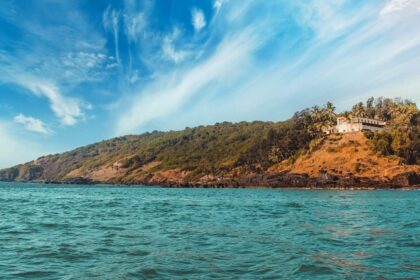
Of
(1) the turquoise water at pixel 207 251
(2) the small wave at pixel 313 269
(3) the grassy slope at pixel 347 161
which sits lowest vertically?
(2) the small wave at pixel 313 269

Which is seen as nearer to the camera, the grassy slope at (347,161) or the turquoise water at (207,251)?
the turquoise water at (207,251)

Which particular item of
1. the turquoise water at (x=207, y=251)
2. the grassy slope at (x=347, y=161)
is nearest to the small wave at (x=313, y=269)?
the turquoise water at (x=207, y=251)

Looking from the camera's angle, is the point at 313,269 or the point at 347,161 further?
the point at 347,161

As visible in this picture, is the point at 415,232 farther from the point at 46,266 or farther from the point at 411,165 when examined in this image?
the point at 411,165

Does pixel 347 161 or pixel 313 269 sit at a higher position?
pixel 347 161

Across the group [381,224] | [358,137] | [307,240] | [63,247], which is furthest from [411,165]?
[63,247]

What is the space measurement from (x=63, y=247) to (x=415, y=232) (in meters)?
25.1

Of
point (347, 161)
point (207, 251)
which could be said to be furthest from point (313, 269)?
point (347, 161)

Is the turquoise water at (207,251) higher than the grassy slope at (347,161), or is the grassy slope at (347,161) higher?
the grassy slope at (347,161)

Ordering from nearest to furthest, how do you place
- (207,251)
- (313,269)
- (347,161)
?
(313,269)
(207,251)
(347,161)

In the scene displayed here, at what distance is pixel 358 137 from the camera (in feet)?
609

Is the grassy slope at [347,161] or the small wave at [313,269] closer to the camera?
the small wave at [313,269]

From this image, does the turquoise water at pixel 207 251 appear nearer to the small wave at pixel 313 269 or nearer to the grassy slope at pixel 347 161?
the small wave at pixel 313 269

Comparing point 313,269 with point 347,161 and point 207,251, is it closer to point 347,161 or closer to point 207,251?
point 207,251
